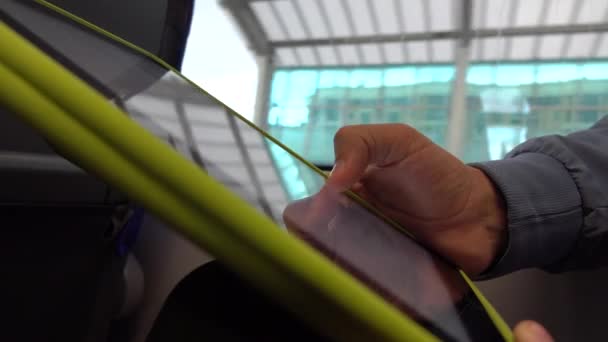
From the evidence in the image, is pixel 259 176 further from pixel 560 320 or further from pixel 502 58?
pixel 502 58

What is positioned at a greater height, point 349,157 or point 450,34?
point 450,34

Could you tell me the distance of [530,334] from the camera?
0.71ft

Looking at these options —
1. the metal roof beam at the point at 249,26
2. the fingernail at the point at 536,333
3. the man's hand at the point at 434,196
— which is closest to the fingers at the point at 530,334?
the fingernail at the point at 536,333

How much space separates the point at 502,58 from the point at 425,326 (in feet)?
4.84

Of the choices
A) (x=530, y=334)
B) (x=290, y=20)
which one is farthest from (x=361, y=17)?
(x=530, y=334)

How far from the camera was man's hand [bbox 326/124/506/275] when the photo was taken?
0.37 meters

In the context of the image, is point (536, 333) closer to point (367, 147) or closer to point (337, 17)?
point (367, 147)

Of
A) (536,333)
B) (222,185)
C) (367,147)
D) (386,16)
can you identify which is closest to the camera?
(222,185)

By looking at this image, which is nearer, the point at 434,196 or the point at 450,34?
the point at 434,196

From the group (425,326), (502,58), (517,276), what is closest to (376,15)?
(502,58)

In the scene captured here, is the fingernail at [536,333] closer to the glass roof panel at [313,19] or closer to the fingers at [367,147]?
the fingers at [367,147]

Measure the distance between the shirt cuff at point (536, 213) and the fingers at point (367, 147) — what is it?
0.08 meters

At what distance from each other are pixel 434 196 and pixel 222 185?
1.02 feet

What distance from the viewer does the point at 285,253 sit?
11cm
